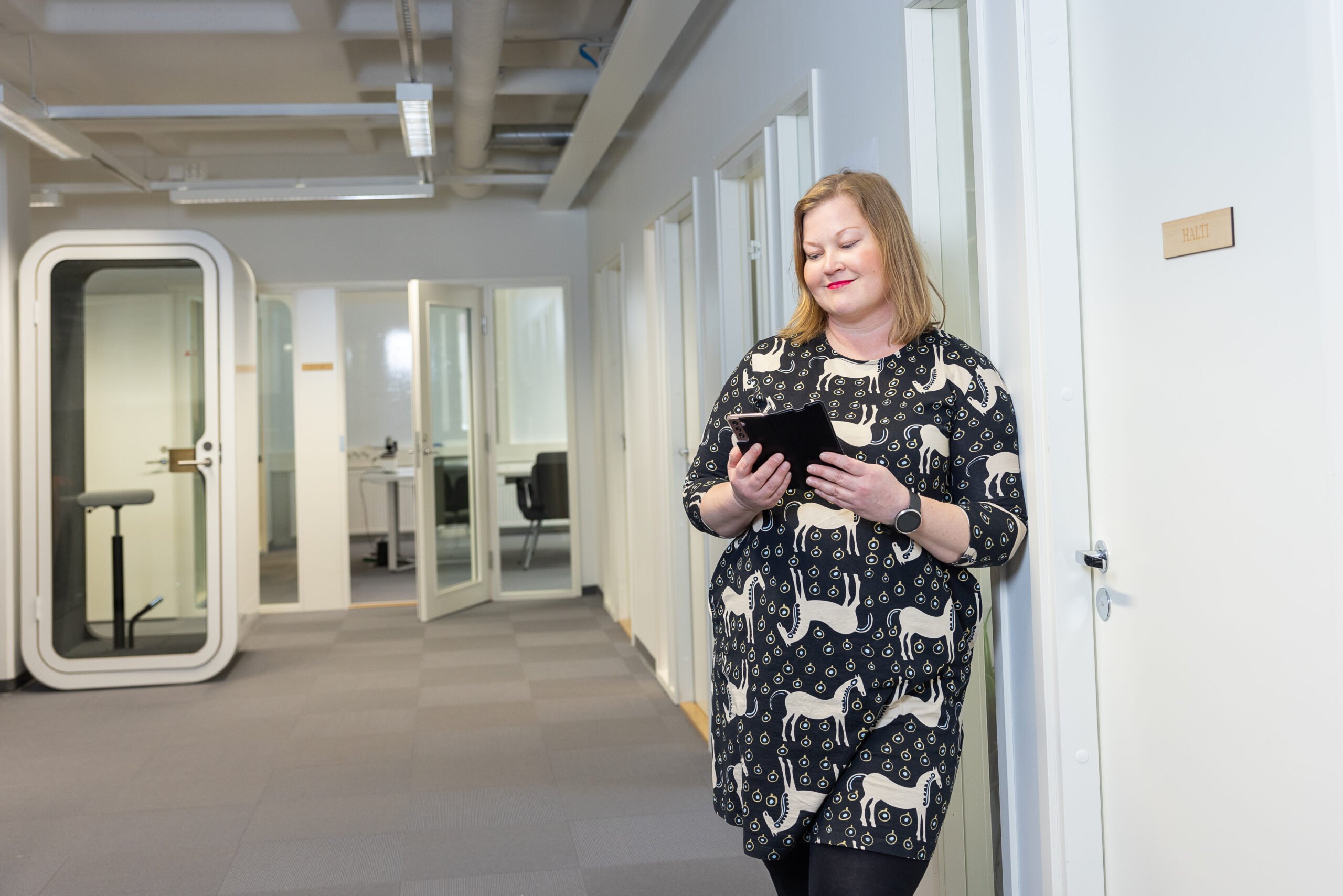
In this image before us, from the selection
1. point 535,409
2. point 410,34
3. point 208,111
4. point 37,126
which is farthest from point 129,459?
point 535,409

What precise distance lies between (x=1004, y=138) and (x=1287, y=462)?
27.7 inches

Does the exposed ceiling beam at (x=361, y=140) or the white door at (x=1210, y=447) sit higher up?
the exposed ceiling beam at (x=361, y=140)

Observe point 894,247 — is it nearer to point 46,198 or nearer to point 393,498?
point 46,198

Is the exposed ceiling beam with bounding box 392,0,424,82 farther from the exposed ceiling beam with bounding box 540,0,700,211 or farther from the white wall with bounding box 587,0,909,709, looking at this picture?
the white wall with bounding box 587,0,909,709

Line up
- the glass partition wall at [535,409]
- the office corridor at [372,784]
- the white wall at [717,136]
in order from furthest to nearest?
the glass partition wall at [535,409] < the office corridor at [372,784] < the white wall at [717,136]

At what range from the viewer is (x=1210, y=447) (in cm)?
141

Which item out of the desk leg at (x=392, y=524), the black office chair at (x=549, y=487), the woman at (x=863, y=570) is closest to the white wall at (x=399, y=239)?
the black office chair at (x=549, y=487)

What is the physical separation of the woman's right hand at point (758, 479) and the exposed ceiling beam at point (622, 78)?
2540 mm

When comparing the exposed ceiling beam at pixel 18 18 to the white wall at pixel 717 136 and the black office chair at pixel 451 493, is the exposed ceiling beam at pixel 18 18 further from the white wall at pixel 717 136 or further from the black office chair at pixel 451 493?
the black office chair at pixel 451 493

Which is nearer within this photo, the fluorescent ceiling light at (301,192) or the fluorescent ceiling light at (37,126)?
the fluorescent ceiling light at (37,126)

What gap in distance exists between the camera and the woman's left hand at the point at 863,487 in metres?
1.48

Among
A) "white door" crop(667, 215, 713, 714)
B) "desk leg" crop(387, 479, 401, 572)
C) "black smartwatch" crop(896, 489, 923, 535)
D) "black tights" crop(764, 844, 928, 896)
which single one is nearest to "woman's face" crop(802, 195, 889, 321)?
"black smartwatch" crop(896, 489, 923, 535)

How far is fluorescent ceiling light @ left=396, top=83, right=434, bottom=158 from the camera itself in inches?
178

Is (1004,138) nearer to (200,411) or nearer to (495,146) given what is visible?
(200,411)
